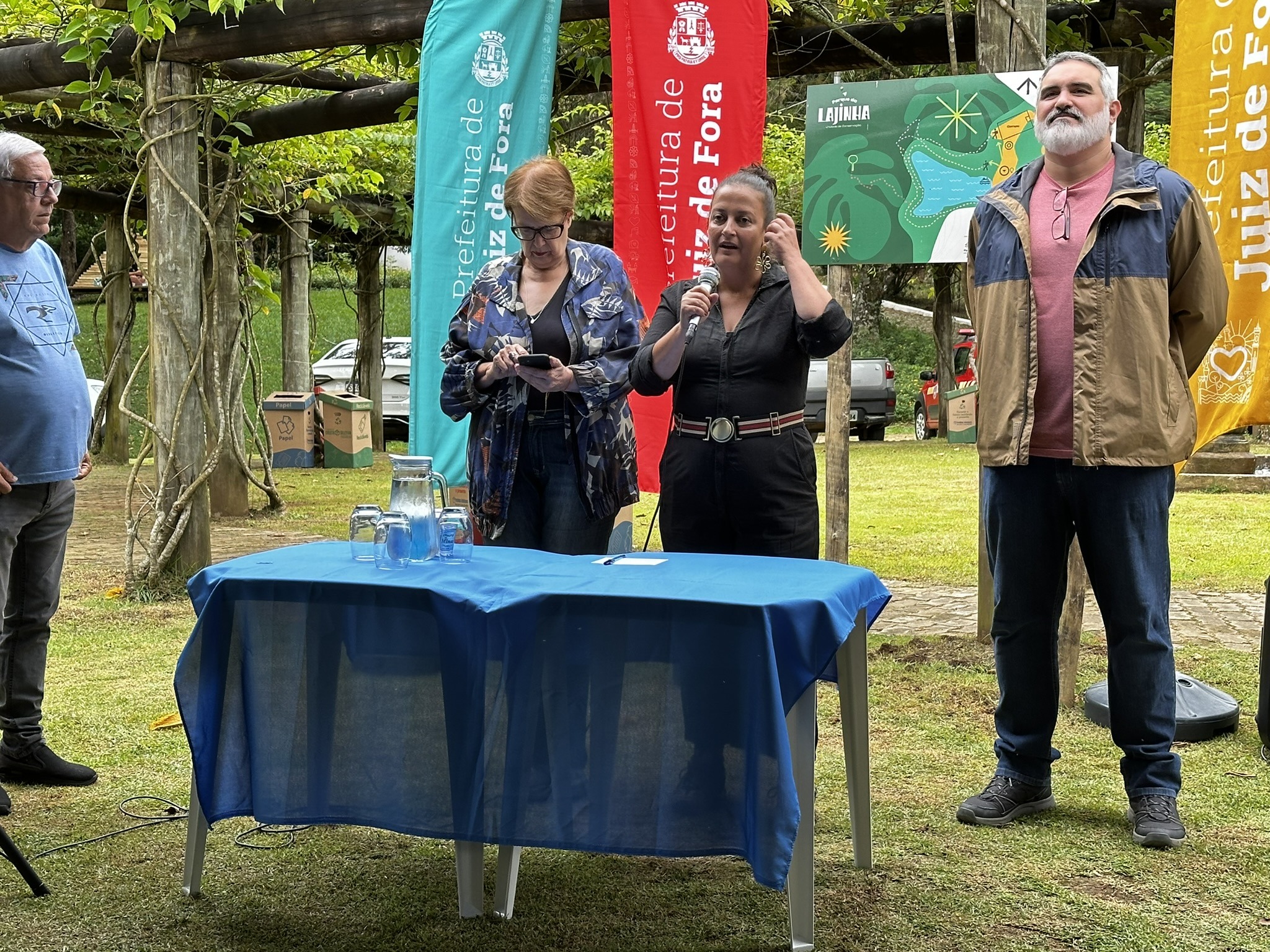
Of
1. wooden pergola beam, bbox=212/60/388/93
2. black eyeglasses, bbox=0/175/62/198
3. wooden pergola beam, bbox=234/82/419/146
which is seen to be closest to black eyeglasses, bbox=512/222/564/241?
black eyeglasses, bbox=0/175/62/198

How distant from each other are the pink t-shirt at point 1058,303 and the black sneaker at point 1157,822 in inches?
36.3

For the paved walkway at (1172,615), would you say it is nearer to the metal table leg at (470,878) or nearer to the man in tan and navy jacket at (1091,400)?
the man in tan and navy jacket at (1091,400)

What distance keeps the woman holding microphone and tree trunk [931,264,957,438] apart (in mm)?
16336

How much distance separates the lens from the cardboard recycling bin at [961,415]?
18.1 metres

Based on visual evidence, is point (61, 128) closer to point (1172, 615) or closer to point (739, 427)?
point (739, 427)

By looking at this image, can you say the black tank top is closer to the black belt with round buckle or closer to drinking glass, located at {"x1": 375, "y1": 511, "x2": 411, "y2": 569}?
the black belt with round buckle

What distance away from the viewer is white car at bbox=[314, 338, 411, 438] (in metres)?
19.8

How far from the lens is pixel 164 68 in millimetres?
6859

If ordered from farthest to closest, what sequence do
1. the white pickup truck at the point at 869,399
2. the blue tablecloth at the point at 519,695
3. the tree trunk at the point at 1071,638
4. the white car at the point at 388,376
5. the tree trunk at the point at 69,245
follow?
the tree trunk at the point at 69,245 → the white pickup truck at the point at 869,399 → the white car at the point at 388,376 → the tree trunk at the point at 1071,638 → the blue tablecloth at the point at 519,695

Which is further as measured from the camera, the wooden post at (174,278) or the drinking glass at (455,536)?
the wooden post at (174,278)

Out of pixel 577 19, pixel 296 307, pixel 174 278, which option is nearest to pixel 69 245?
pixel 296 307

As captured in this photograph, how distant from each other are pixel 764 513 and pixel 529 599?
3.26ft

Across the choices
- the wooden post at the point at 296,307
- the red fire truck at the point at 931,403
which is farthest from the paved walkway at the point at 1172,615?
the red fire truck at the point at 931,403

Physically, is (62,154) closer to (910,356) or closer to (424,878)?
(424,878)
